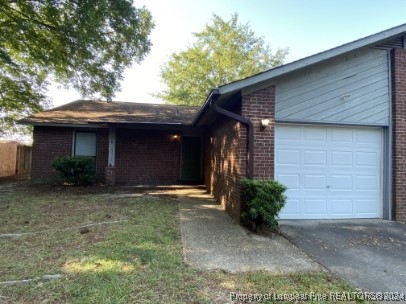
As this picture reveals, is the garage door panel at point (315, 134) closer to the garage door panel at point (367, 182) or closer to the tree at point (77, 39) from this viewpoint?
the garage door panel at point (367, 182)

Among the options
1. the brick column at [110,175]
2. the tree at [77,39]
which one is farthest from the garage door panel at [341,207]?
the tree at [77,39]

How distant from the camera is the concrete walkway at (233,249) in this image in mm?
3543

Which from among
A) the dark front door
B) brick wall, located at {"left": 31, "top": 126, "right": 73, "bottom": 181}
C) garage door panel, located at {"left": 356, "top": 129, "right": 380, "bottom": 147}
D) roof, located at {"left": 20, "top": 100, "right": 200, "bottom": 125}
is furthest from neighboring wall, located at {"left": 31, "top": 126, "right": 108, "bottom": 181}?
garage door panel, located at {"left": 356, "top": 129, "right": 380, "bottom": 147}

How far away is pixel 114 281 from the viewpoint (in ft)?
9.57

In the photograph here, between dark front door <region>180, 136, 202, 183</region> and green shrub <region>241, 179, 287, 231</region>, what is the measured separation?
7531 mm

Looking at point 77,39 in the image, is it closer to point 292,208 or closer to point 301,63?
point 301,63

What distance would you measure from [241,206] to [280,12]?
11.8m

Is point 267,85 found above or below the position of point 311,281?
above

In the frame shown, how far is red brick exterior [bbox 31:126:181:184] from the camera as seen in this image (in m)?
11.5

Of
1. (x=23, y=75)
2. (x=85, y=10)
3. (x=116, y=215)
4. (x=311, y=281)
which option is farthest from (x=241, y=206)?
(x=23, y=75)

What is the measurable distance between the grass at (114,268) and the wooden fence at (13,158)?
11161 millimetres

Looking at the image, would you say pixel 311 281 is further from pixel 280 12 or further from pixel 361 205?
pixel 280 12

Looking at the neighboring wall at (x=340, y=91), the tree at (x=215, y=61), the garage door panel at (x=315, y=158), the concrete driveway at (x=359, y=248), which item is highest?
the tree at (x=215, y=61)

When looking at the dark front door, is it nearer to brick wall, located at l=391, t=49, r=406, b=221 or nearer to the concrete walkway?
the concrete walkway
